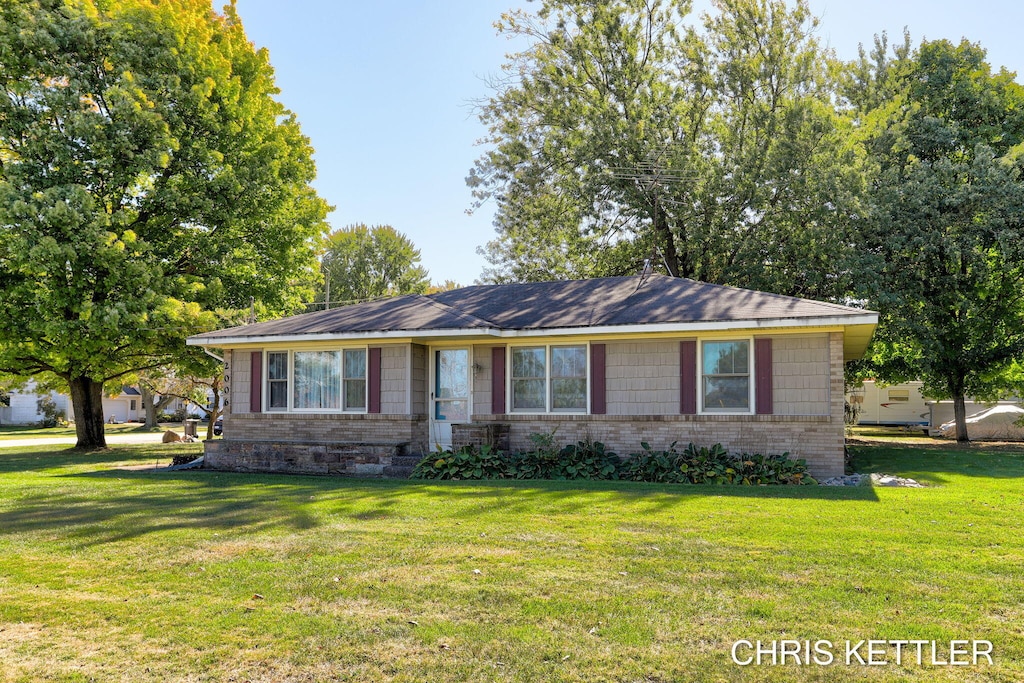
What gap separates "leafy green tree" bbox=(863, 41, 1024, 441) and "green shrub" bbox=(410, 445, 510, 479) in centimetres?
1278

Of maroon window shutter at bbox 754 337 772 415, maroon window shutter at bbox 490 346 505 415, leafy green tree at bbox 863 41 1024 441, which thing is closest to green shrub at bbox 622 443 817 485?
maroon window shutter at bbox 754 337 772 415

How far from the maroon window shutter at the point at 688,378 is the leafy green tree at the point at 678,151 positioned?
9.26m

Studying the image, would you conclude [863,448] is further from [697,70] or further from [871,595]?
[871,595]

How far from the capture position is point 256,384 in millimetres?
16250

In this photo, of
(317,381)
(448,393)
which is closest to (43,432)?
(317,381)

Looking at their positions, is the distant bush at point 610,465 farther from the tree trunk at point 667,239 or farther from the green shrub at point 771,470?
the tree trunk at point 667,239

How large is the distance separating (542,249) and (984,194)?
13274 millimetres

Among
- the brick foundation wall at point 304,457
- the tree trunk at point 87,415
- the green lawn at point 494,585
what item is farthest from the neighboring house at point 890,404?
the tree trunk at point 87,415

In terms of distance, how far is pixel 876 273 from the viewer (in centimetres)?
2066

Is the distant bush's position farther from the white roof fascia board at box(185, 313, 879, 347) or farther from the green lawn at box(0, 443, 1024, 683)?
the green lawn at box(0, 443, 1024, 683)

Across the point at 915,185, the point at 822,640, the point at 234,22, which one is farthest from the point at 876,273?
the point at 234,22

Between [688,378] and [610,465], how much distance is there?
7.03 ft

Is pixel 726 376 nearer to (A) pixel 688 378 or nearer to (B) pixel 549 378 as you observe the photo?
(A) pixel 688 378

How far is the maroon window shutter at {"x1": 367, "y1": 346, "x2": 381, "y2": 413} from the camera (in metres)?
15.1
